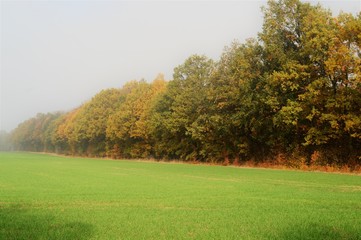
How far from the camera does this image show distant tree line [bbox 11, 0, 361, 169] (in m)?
35.4

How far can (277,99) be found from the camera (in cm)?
4000

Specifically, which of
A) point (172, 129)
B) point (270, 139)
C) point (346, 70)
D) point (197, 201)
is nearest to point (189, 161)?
point (172, 129)

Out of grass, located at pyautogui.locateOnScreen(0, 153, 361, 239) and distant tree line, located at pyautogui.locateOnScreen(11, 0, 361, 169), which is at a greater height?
distant tree line, located at pyautogui.locateOnScreen(11, 0, 361, 169)

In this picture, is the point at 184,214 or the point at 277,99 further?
the point at 277,99

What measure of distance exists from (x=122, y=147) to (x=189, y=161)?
1194 inches

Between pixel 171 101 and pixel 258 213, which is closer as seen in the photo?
pixel 258 213

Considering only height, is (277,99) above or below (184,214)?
above

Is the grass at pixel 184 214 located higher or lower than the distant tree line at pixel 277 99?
lower

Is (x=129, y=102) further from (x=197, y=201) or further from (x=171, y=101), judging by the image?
(x=197, y=201)

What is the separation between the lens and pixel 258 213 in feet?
42.6

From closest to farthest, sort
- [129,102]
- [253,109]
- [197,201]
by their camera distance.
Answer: [197,201]
[253,109]
[129,102]

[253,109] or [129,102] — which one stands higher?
[129,102]

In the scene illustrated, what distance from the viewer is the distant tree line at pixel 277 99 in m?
35.4

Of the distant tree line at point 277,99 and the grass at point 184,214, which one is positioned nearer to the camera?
the grass at point 184,214
